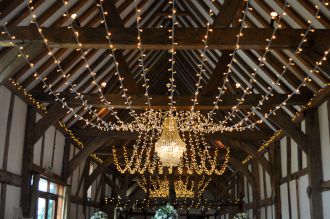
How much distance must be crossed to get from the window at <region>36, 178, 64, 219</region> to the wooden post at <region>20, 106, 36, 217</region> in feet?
3.15

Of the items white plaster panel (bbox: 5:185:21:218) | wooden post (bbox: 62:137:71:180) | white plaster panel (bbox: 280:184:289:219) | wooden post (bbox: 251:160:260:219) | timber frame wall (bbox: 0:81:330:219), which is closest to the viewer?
white plaster panel (bbox: 5:185:21:218)

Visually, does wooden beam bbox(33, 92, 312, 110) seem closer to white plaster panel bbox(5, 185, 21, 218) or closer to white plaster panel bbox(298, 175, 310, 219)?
white plaster panel bbox(5, 185, 21, 218)

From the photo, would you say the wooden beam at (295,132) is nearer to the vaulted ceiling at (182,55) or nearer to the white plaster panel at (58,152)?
A: the vaulted ceiling at (182,55)

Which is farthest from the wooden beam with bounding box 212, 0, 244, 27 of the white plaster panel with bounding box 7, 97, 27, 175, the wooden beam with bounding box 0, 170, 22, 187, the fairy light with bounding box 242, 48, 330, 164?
the wooden beam with bounding box 0, 170, 22, 187

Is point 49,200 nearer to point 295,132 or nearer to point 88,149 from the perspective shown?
point 88,149

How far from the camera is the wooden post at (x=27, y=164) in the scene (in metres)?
8.30

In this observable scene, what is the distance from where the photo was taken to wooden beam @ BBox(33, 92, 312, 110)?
27.4ft

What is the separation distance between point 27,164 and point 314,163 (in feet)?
18.2

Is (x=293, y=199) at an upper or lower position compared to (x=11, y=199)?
upper

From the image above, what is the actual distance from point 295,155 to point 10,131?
6.30 meters

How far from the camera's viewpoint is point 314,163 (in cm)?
828

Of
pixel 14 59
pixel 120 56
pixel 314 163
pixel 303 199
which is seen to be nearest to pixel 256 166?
pixel 303 199

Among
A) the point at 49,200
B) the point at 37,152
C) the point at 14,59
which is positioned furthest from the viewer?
the point at 49,200

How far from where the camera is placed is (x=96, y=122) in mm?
12102
